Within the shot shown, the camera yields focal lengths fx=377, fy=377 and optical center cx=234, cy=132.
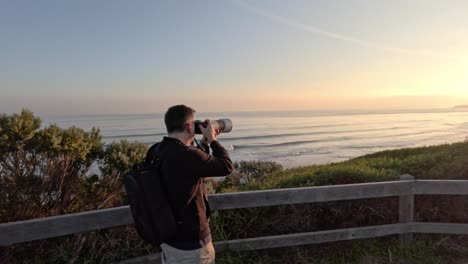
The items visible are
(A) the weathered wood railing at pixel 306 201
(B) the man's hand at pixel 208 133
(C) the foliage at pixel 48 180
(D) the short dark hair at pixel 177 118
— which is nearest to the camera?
(D) the short dark hair at pixel 177 118

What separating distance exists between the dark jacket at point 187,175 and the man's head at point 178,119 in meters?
0.08

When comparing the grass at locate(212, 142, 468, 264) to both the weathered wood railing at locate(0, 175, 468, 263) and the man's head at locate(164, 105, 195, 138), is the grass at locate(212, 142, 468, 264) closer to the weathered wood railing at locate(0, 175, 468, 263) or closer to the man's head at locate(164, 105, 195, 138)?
the weathered wood railing at locate(0, 175, 468, 263)

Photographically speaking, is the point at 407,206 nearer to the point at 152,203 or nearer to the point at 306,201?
the point at 306,201

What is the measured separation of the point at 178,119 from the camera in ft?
8.59

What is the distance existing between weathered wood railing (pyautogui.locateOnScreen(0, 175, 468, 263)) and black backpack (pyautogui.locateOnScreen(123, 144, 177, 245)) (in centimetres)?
95

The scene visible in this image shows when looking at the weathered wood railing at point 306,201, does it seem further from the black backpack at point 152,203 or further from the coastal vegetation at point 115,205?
the black backpack at point 152,203

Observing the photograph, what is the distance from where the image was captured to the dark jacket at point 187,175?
252 cm

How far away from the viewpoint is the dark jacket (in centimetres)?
252

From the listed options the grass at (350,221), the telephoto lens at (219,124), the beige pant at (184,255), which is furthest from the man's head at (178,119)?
the grass at (350,221)

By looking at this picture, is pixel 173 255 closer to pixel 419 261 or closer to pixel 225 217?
pixel 225 217

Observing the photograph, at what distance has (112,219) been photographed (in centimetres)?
346

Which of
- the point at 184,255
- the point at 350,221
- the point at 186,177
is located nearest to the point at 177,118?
the point at 186,177

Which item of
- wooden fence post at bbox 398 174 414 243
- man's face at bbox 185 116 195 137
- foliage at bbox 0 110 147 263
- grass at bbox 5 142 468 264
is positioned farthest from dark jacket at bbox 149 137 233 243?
wooden fence post at bbox 398 174 414 243

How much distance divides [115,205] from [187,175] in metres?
2.86
